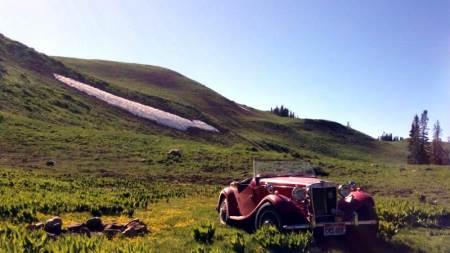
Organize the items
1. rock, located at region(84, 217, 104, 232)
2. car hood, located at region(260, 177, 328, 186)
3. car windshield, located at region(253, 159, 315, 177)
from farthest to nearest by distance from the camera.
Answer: car windshield, located at region(253, 159, 315, 177)
rock, located at region(84, 217, 104, 232)
car hood, located at region(260, 177, 328, 186)

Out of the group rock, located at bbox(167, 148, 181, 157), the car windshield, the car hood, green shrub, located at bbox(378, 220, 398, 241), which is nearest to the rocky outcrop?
the car hood

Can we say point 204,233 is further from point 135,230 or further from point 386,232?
point 386,232

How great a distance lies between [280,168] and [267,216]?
2.67 m

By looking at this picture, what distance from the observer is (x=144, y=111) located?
67812mm

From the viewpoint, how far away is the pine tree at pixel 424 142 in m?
82.2

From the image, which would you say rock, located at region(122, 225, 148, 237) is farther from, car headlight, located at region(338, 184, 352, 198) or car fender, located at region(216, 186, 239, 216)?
car headlight, located at region(338, 184, 352, 198)

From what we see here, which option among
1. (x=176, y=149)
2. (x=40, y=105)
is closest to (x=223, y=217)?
(x=176, y=149)

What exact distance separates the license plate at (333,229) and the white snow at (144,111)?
5382cm

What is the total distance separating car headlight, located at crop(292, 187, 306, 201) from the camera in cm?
1153

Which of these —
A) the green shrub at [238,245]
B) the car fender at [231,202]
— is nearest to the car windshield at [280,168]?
the car fender at [231,202]

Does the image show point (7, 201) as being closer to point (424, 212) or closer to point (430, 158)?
point (424, 212)

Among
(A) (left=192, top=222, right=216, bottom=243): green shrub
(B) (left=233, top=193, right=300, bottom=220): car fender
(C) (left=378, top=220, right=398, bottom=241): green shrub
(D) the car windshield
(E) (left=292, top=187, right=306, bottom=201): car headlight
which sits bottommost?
(A) (left=192, top=222, right=216, bottom=243): green shrub

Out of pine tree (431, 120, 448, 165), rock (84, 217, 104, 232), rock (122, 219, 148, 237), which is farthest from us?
pine tree (431, 120, 448, 165)

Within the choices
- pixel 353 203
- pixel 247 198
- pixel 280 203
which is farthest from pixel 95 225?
pixel 353 203
